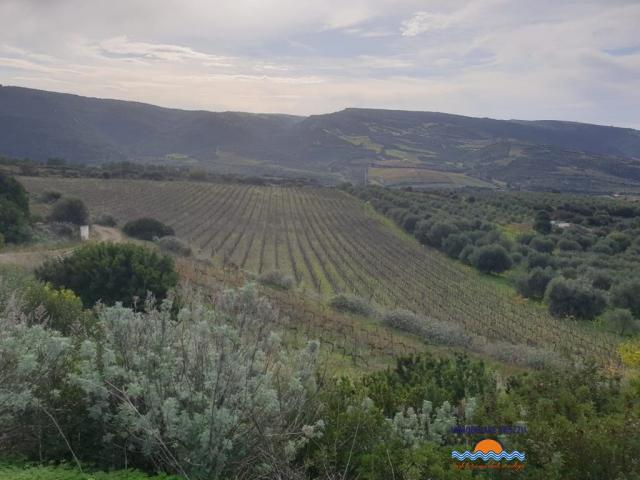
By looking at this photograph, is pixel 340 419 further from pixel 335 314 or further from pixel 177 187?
pixel 177 187

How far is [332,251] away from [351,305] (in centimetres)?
1676

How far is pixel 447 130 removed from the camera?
198 m

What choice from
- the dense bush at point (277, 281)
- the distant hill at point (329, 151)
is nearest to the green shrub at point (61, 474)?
the dense bush at point (277, 281)

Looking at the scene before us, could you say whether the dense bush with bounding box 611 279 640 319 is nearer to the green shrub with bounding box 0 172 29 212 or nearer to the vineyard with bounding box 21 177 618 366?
the vineyard with bounding box 21 177 618 366

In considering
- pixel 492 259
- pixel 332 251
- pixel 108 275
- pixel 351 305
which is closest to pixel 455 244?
pixel 492 259

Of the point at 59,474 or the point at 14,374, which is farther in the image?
the point at 14,374

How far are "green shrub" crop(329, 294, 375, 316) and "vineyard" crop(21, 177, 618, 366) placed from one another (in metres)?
2.76

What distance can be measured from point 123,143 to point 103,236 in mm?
169028

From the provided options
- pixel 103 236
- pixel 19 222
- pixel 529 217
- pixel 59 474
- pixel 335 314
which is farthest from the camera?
pixel 529 217

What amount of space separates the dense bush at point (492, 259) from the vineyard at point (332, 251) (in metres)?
1.68

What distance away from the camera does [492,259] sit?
40750 mm

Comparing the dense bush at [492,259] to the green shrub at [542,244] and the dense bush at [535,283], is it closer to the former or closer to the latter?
the dense bush at [535,283]

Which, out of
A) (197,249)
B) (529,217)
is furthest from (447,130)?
(197,249)

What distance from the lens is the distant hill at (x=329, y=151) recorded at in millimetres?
129625
